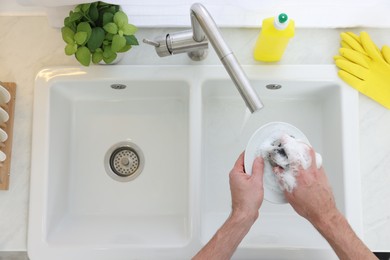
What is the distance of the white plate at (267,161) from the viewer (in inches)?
33.7

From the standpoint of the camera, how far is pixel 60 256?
958 millimetres

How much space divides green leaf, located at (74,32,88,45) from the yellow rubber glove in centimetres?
63

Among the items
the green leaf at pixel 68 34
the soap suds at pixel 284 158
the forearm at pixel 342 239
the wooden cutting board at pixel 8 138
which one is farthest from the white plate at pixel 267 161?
the wooden cutting board at pixel 8 138

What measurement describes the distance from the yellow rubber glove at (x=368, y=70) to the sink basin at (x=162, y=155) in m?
0.04

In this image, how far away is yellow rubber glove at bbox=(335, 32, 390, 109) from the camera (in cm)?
100

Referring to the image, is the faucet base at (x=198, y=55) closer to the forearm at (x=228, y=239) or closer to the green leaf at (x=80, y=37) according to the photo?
the green leaf at (x=80, y=37)

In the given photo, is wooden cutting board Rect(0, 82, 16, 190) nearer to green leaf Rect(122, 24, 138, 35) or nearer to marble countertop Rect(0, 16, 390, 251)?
marble countertop Rect(0, 16, 390, 251)

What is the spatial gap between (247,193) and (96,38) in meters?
0.48

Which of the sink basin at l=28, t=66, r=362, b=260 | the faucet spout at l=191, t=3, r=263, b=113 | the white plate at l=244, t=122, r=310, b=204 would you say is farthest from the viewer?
the sink basin at l=28, t=66, r=362, b=260

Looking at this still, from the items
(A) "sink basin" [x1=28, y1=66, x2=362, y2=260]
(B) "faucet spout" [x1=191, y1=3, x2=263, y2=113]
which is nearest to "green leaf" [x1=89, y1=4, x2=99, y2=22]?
(A) "sink basin" [x1=28, y1=66, x2=362, y2=260]

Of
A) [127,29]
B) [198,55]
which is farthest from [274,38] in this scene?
[127,29]

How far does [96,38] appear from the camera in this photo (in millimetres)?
876

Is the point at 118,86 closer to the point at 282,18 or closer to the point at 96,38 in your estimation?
the point at 96,38

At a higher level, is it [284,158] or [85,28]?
[85,28]
